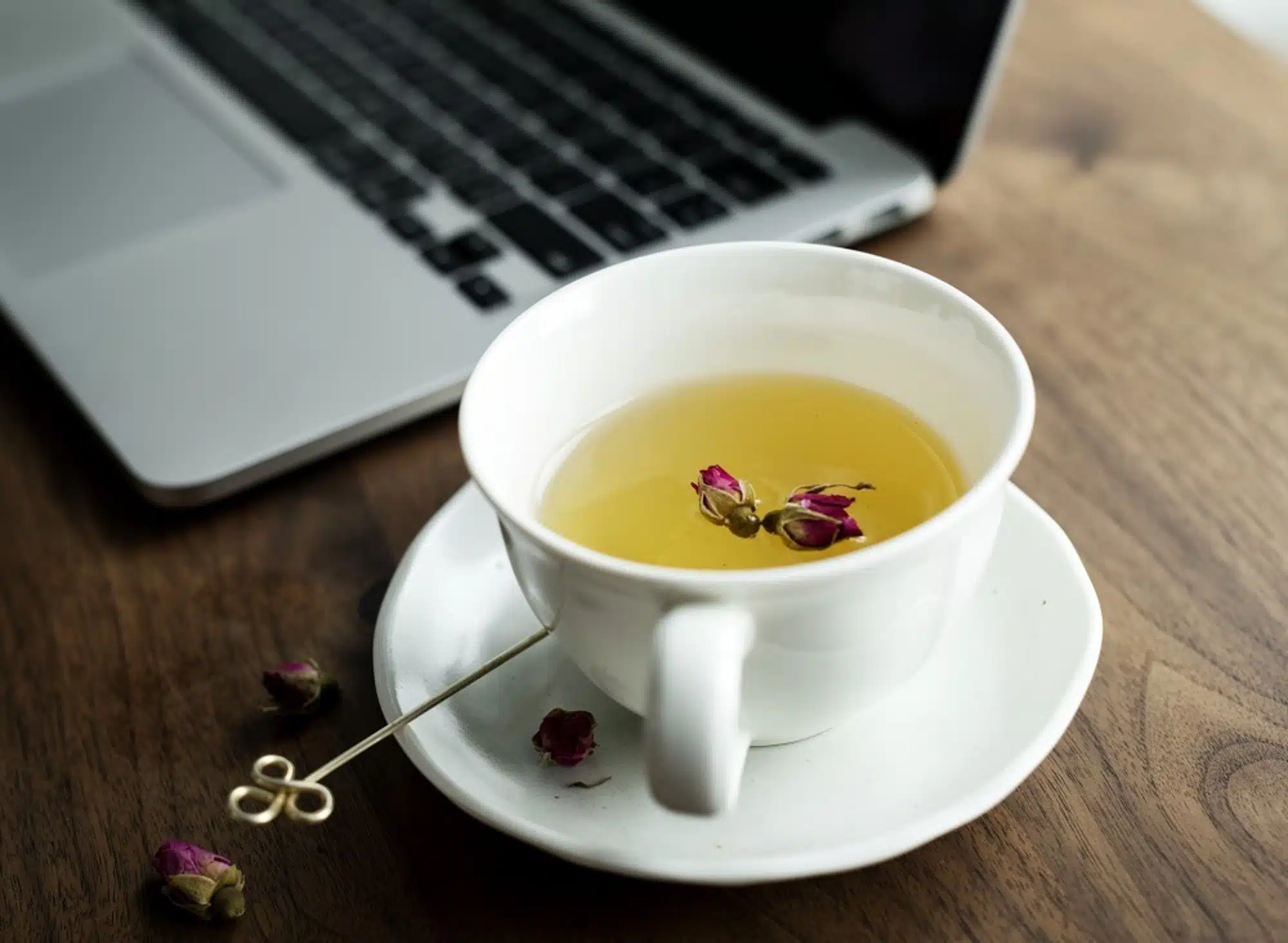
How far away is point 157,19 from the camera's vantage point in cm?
113

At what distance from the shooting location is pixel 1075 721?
1.73ft

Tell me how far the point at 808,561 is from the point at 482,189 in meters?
0.47

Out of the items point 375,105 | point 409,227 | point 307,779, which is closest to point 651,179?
point 409,227

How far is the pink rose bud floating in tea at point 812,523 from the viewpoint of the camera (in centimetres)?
48

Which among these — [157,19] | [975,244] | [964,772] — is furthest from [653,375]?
[157,19]

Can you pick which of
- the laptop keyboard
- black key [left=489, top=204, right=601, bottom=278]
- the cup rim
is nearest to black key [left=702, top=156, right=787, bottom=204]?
the laptop keyboard

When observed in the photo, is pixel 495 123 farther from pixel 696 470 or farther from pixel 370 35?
pixel 696 470

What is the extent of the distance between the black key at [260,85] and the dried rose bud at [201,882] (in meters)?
0.60

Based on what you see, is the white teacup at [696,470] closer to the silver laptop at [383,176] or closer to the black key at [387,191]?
the silver laptop at [383,176]

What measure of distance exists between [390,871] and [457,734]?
6 centimetres

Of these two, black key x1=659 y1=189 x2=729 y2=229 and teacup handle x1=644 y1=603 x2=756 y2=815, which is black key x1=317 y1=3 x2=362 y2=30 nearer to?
black key x1=659 y1=189 x2=729 y2=229

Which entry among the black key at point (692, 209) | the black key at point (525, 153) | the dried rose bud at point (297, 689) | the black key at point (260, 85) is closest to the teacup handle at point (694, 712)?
the dried rose bud at point (297, 689)

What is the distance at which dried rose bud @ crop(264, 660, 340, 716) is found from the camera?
1.83 feet

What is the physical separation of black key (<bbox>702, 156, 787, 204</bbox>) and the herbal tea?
29 centimetres
